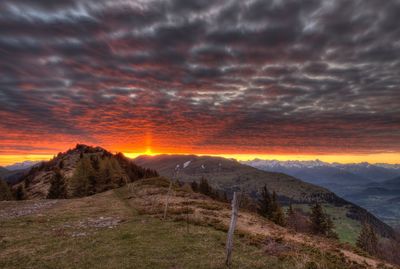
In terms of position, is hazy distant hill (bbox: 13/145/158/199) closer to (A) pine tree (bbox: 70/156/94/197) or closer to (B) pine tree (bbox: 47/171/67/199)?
(A) pine tree (bbox: 70/156/94/197)

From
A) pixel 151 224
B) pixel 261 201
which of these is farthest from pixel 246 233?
pixel 261 201

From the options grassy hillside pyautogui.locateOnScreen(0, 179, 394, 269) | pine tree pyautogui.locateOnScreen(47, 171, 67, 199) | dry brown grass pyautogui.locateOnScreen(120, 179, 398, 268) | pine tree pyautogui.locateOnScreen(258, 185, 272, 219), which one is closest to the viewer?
grassy hillside pyautogui.locateOnScreen(0, 179, 394, 269)

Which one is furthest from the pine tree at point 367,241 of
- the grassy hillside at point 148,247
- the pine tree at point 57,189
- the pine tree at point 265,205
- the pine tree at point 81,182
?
the pine tree at point 57,189

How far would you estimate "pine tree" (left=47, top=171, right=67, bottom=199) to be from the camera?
276 feet

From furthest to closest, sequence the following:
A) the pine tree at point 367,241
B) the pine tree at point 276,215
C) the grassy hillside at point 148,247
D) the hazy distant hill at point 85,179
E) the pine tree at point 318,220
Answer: the pine tree at point 318,220 → the hazy distant hill at point 85,179 → the pine tree at point 276,215 → the pine tree at point 367,241 → the grassy hillside at point 148,247

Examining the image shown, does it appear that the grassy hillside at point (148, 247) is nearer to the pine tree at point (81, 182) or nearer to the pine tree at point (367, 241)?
the pine tree at point (81, 182)

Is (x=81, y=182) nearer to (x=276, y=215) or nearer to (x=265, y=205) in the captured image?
(x=265, y=205)

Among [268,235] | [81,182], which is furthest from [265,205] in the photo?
[268,235]

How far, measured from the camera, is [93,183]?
317ft

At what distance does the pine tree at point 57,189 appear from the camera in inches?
3309

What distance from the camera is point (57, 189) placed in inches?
3334

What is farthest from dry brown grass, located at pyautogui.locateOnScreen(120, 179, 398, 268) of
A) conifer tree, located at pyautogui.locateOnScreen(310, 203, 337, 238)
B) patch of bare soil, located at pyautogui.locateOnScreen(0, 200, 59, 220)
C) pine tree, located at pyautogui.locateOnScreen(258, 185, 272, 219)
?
conifer tree, located at pyautogui.locateOnScreen(310, 203, 337, 238)

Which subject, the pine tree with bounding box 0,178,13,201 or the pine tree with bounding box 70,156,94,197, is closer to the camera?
Result: the pine tree with bounding box 70,156,94,197

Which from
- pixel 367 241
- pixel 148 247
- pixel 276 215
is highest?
pixel 148 247
